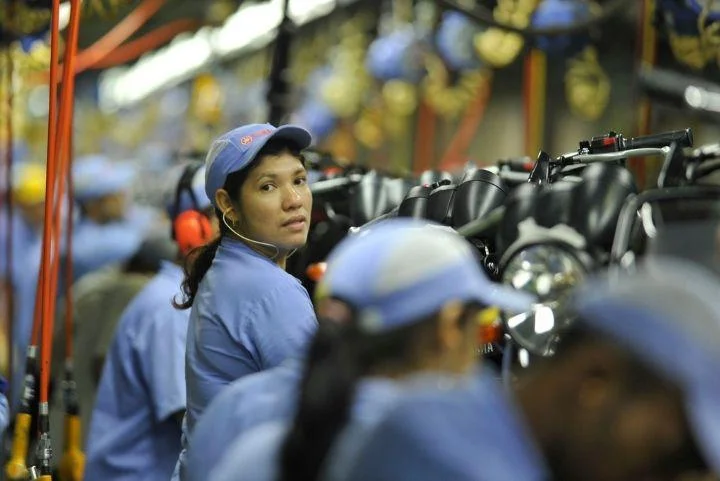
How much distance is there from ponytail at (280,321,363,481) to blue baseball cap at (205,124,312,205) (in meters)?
1.49

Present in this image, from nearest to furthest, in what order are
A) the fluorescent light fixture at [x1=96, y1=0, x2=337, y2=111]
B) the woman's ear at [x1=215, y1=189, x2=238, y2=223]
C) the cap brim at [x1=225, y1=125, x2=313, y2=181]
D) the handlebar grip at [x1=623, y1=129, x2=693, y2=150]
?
the handlebar grip at [x1=623, y1=129, x2=693, y2=150]
the cap brim at [x1=225, y1=125, x2=313, y2=181]
the woman's ear at [x1=215, y1=189, x2=238, y2=223]
the fluorescent light fixture at [x1=96, y1=0, x2=337, y2=111]

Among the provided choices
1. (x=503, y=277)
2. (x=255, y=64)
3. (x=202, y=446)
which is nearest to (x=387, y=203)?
(x=503, y=277)

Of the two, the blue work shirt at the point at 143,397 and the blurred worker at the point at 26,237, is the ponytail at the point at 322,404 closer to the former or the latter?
the blue work shirt at the point at 143,397

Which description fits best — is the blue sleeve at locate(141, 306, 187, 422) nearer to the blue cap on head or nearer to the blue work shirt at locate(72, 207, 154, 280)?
the blue work shirt at locate(72, 207, 154, 280)

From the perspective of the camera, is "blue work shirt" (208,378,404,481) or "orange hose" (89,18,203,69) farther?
"orange hose" (89,18,203,69)

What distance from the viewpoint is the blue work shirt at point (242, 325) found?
11.6 ft

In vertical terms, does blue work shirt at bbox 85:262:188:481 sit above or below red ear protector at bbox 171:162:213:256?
below

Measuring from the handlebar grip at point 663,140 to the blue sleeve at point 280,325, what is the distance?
2.61 feet

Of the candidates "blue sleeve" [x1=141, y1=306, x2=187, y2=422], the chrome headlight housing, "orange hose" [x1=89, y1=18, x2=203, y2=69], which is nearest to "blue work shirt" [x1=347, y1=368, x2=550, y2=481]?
the chrome headlight housing

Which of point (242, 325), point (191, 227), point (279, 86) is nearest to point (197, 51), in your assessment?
point (279, 86)

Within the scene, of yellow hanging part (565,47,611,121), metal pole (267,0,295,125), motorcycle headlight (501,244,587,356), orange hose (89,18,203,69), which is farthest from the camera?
orange hose (89,18,203,69)

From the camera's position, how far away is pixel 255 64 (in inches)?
478

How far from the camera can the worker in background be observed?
358 cm

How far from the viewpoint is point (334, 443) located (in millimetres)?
2217
